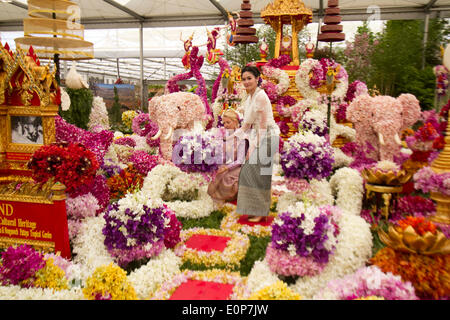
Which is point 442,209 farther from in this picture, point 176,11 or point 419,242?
point 176,11

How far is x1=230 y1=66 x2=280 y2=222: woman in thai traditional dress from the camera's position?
14.0ft

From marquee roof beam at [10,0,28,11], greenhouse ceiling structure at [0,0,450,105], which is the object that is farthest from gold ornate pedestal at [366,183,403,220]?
marquee roof beam at [10,0,28,11]

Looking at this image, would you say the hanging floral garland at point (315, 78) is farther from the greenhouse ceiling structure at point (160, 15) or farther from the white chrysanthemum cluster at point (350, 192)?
the greenhouse ceiling structure at point (160, 15)

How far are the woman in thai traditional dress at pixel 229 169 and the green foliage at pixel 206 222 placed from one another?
257 mm

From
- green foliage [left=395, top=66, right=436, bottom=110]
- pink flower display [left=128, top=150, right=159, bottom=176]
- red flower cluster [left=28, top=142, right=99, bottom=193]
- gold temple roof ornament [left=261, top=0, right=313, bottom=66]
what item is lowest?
pink flower display [left=128, top=150, right=159, bottom=176]

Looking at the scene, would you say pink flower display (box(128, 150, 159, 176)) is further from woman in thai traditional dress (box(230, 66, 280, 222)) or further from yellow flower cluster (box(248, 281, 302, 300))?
yellow flower cluster (box(248, 281, 302, 300))

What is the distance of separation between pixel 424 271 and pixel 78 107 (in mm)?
5584

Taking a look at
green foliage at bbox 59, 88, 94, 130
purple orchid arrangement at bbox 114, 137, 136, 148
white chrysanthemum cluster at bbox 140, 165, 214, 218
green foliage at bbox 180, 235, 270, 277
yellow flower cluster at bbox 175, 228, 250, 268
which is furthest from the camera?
purple orchid arrangement at bbox 114, 137, 136, 148

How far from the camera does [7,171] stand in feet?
13.9

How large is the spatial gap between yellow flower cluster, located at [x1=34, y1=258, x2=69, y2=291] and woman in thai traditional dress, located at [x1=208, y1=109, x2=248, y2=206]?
2.50 m

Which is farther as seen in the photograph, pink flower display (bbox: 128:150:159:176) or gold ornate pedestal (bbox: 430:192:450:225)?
pink flower display (bbox: 128:150:159:176)

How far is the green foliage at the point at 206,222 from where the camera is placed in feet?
14.8

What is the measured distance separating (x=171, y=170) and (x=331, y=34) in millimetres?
6164

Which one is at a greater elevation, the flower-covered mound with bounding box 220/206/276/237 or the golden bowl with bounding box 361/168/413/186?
the golden bowl with bounding box 361/168/413/186
